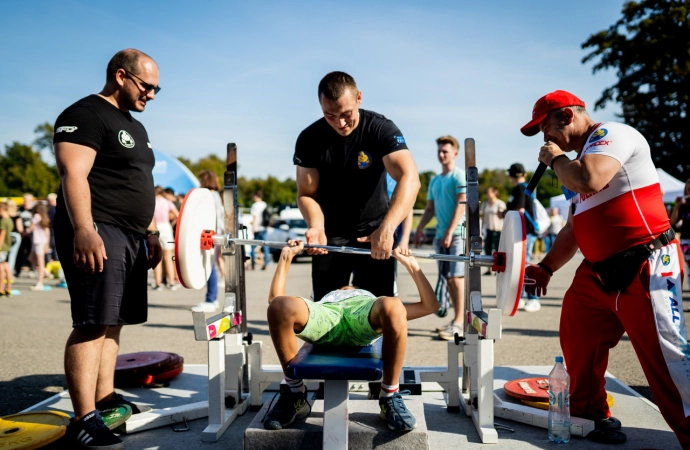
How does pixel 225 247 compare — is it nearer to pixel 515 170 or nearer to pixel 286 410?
pixel 286 410

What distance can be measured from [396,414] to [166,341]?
380 centimetres

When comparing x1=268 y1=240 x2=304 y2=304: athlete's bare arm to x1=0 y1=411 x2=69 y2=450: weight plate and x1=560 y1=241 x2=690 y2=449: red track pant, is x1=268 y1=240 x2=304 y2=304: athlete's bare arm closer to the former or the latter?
x1=0 y1=411 x2=69 y2=450: weight plate

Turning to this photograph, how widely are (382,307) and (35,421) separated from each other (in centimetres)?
200

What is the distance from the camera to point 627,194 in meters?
2.69

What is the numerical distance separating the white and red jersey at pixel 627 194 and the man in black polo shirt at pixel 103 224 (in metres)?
2.36

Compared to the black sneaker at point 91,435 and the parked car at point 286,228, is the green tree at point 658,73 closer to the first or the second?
the parked car at point 286,228

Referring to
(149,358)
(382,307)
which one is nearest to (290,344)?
(382,307)

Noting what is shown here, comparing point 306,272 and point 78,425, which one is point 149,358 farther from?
point 306,272

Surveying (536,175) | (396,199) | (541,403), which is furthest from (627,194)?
(541,403)

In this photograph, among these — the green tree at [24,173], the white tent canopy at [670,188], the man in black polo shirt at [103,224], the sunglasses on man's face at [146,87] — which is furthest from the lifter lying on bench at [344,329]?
the green tree at [24,173]

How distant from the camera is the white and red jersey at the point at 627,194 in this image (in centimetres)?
264

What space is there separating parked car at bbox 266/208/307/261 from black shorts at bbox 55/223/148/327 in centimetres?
1158

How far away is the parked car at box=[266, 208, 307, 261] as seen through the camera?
603 inches

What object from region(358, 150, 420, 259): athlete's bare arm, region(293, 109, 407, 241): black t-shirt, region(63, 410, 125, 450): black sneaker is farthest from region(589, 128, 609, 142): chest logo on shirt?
region(63, 410, 125, 450): black sneaker
